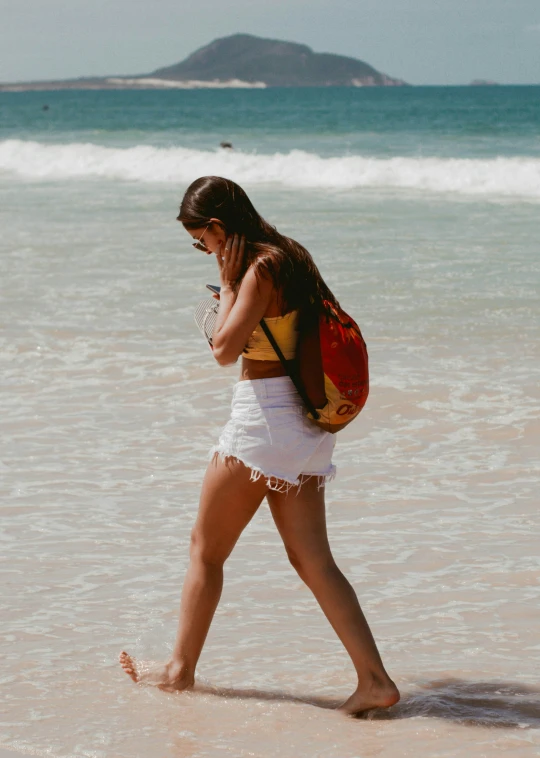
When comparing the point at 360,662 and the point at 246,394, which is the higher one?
the point at 246,394

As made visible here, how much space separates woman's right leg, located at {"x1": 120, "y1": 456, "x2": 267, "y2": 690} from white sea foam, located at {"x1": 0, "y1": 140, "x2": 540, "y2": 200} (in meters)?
17.5

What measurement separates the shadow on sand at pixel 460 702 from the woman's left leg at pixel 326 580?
110mm

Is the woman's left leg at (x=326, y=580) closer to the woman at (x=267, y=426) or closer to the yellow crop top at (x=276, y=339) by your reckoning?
the woman at (x=267, y=426)

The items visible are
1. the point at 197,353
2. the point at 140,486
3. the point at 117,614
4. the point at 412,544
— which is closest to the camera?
the point at 117,614

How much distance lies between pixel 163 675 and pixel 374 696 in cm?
70

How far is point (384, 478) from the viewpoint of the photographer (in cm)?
568

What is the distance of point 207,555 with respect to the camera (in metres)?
3.46

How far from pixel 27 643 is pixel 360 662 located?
4.19ft

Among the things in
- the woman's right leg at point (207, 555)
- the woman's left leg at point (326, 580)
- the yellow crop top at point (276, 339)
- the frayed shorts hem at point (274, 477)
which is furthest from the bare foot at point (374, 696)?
the yellow crop top at point (276, 339)

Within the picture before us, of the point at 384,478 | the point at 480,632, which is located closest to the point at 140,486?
the point at 384,478

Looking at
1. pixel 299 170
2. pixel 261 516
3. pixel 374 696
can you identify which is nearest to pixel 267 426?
pixel 374 696

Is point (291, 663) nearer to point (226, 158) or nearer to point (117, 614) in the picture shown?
point (117, 614)

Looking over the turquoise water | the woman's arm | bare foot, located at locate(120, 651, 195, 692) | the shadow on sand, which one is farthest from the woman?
the turquoise water

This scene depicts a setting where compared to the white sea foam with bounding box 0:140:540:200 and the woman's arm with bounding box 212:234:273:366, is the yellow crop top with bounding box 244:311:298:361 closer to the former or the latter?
the woman's arm with bounding box 212:234:273:366
